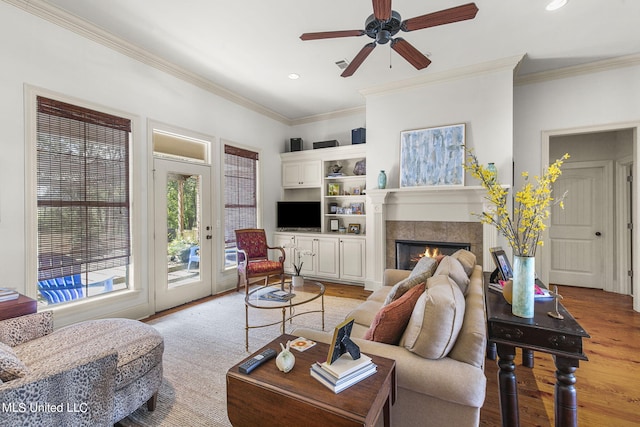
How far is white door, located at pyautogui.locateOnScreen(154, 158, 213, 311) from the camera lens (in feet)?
12.2

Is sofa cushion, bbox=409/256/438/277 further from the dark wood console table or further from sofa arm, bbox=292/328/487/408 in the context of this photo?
sofa arm, bbox=292/328/487/408

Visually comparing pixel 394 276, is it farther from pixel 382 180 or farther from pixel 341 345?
pixel 341 345

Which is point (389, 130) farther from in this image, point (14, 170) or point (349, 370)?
point (14, 170)

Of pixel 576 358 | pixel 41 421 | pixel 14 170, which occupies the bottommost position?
pixel 41 421

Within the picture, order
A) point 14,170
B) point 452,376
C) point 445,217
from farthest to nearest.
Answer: point 445,217 < point 14,170 < point 452,376

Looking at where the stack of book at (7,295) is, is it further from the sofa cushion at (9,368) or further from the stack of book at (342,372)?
the stack of book at (342,372)

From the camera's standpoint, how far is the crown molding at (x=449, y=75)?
3658 millimetres

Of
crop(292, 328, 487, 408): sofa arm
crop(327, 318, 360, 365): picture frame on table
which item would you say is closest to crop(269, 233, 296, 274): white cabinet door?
crop(292, 328, 487, 408): sofa arm

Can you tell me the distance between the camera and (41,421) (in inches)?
43.8

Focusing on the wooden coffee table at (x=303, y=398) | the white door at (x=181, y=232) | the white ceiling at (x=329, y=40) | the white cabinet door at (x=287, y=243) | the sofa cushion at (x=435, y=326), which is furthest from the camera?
the white cabinet door at (x=287, y=243)

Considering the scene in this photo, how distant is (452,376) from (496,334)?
47 cm

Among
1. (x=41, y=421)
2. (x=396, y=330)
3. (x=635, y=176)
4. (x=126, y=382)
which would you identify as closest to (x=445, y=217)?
(x=635, y=176)

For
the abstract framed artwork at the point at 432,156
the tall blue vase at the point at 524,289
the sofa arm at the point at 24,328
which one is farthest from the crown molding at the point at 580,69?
the sofa arm at the point at 24,328

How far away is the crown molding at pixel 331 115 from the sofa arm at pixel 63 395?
5198 mm
